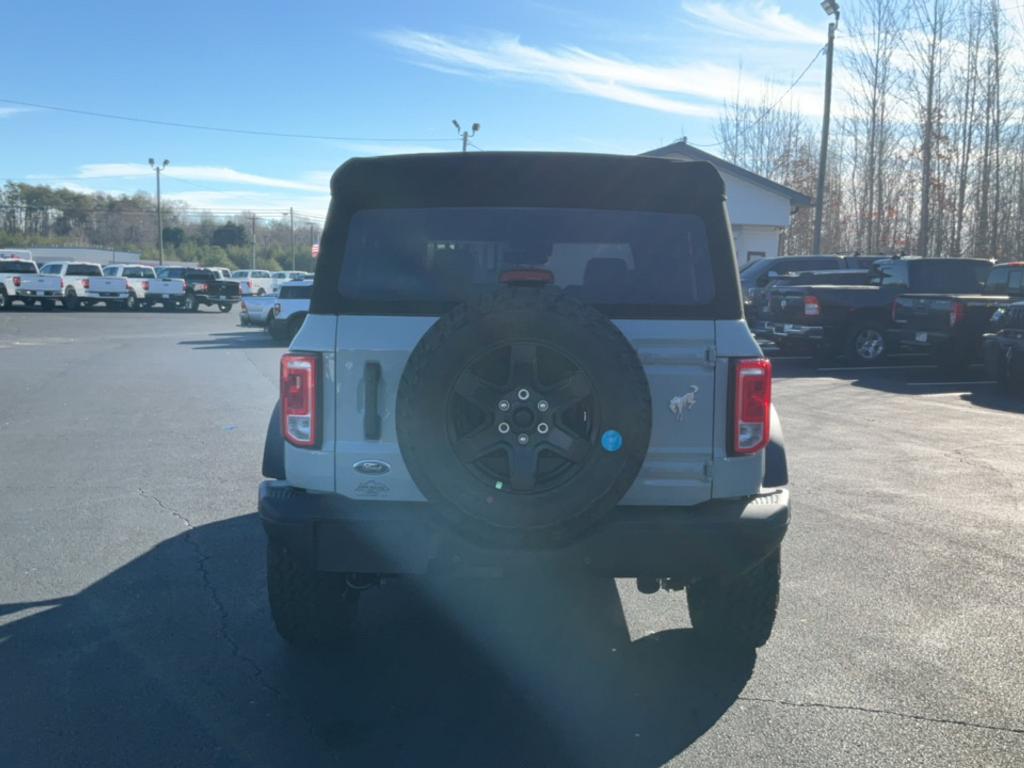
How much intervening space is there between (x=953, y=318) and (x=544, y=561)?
14385 mm

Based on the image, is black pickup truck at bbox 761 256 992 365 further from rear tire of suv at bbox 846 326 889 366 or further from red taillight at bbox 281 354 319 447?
red taillight at bbox 281 354 319 447

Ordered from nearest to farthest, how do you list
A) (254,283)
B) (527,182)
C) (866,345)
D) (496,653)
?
(527,182) → (496,653) → (866,345) → (254,283)

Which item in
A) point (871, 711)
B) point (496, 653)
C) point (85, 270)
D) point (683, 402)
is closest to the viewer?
point (683, 402)

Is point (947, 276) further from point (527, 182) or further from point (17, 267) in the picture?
point (17, 267)

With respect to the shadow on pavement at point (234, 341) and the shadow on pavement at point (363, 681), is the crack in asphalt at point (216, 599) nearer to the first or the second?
the shadow on pavement at point (363, 681)

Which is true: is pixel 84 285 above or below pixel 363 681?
above

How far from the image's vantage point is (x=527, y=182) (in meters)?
3.95

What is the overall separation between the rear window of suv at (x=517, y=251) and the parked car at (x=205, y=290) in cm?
3806

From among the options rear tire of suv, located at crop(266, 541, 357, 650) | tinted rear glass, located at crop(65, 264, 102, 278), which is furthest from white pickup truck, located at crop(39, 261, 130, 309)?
rear tire of suv, located at crop(266, 541, 357, 650)

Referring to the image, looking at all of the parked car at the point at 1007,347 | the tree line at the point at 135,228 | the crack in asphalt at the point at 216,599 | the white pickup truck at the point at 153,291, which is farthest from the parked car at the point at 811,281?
the tree line at the point at 135,228

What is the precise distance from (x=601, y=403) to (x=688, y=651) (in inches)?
63.4

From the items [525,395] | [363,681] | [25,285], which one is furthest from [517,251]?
[25,285]

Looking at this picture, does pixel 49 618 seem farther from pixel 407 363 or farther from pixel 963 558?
pixel 963 558

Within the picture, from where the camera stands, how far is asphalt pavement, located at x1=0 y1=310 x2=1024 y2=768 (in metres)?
3.52
